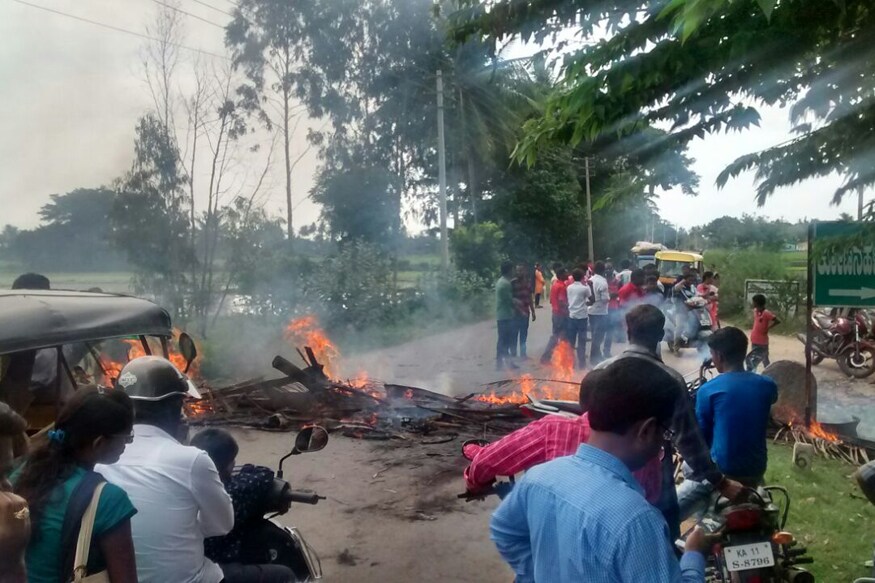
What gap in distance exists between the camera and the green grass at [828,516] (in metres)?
4.66

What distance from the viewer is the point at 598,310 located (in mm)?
12594

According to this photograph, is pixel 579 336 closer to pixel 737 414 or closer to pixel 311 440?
pixel 737 414

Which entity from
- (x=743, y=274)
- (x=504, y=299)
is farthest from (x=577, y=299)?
(x=743, y=274)

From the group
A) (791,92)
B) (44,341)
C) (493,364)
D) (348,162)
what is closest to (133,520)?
(44,341)

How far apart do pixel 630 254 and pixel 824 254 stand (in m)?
39.1

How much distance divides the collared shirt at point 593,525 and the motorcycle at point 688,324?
1338cm

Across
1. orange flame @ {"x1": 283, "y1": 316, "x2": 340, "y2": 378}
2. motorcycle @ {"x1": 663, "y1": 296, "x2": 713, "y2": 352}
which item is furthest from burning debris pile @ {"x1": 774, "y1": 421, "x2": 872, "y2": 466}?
motorcycle @ {"x1": 663, "y1": 296, "x2": 713, "y2": 352}

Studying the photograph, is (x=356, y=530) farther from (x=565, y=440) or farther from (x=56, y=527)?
(x=56, y=527)

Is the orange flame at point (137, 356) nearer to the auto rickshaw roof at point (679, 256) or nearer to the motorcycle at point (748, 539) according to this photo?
the motorcycle at point (748, 539)

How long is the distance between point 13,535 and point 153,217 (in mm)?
13661

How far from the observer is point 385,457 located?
295 inches

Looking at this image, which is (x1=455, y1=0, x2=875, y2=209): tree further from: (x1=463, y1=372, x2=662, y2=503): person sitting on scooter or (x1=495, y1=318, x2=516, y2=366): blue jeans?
(x1=495, y1=318, x2=516, y2=366): blue jeans

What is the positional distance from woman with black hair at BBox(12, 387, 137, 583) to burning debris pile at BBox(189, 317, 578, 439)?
602 centimetres

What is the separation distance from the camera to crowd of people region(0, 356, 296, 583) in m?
2.06
